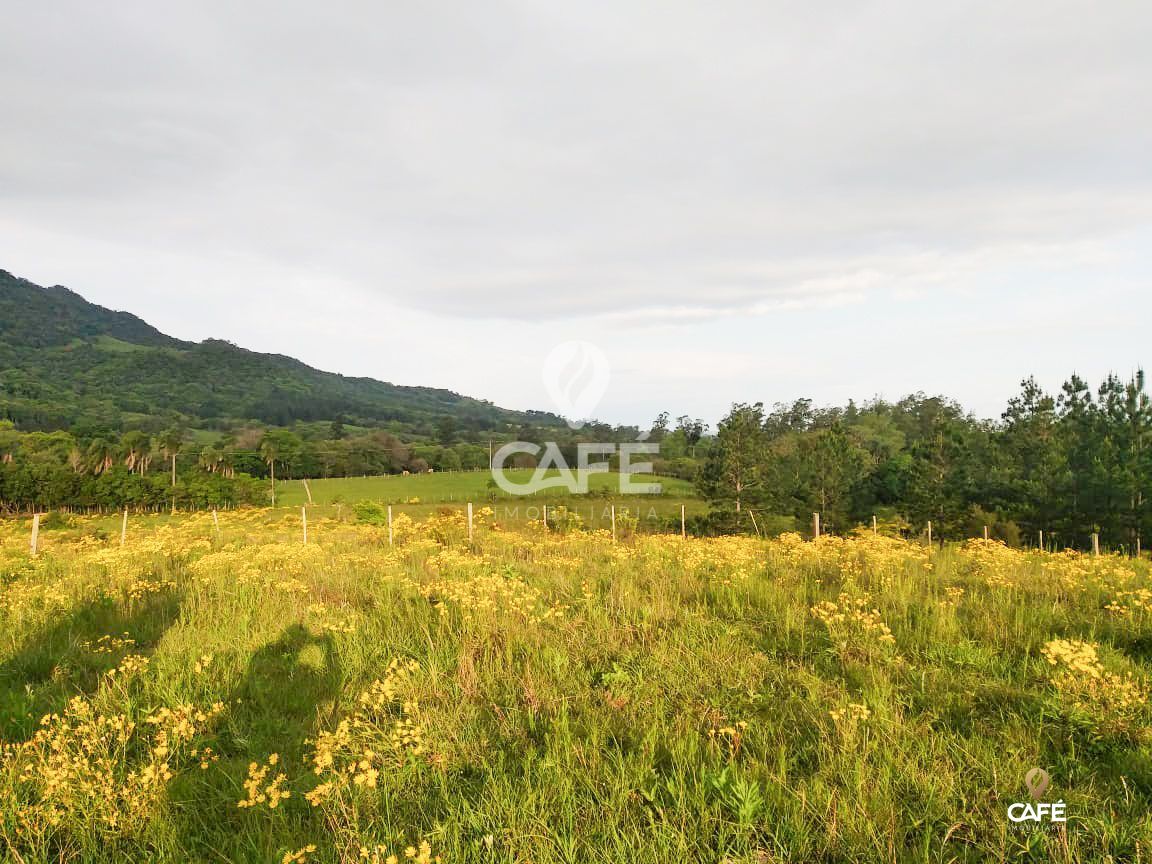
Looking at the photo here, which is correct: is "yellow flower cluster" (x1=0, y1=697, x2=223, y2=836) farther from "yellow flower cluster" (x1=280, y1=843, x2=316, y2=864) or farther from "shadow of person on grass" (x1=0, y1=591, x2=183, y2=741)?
"yellow flower cluster" (x1=280, y1=843, x2=316, y2=864)

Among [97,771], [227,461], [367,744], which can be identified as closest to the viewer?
[97,771]

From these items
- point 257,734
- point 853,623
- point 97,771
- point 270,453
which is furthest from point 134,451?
point 853,623

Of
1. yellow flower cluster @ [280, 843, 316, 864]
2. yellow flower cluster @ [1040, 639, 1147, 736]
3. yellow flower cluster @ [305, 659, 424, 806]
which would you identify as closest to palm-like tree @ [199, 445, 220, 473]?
yellow flower cluster @ [305, 659, 424, 806]

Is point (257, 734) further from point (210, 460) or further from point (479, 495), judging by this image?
point (210, 460)

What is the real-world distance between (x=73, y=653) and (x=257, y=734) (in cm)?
327

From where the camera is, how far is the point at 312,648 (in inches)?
210

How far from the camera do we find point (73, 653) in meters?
5.48

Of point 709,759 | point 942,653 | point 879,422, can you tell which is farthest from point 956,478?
point 879,422

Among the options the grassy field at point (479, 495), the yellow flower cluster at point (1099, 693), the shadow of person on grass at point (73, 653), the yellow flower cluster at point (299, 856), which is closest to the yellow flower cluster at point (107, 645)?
the shadow of person on grass at point (73, 653)

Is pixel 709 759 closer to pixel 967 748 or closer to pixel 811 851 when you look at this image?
pixel 811 851

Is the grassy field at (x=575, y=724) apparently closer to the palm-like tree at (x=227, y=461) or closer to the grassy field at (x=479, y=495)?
the grassy field at (x=479, y=495)

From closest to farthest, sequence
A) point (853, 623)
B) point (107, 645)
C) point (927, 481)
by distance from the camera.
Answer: point (853, 623) → point (107, 645) → point (927, 481)

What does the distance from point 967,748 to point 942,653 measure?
1.86 meters

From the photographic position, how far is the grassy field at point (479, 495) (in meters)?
49.3
